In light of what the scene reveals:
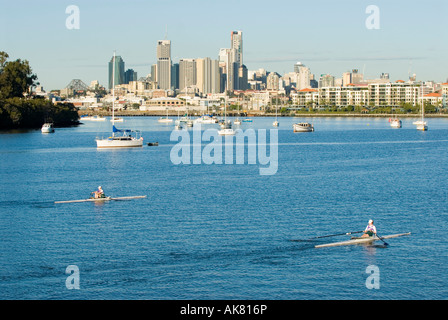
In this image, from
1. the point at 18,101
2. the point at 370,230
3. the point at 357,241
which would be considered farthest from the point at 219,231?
the point at 18,101

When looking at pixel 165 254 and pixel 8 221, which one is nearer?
pixel 165 254

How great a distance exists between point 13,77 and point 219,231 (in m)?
110

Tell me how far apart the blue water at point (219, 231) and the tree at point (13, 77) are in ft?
244

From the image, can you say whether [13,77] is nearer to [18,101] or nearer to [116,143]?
[18,101]

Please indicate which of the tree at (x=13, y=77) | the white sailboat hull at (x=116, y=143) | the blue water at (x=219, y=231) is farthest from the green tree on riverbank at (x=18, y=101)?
the blue water at (x=219, y=231)

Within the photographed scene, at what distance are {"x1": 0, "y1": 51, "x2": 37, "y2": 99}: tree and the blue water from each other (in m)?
74.2

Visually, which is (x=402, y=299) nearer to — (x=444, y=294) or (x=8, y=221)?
(x=444, y=294)

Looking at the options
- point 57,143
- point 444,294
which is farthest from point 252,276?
point 57,143

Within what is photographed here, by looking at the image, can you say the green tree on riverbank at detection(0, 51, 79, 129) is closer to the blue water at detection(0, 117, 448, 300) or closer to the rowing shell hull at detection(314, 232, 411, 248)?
the blue water at detection(0, 117, 448, 300)

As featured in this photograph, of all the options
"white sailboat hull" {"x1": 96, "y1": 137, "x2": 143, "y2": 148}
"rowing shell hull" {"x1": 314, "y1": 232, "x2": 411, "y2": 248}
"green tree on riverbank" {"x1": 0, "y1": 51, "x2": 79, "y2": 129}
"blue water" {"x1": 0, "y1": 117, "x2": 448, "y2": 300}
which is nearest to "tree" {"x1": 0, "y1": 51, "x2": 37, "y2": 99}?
"green tree on riverbank" {"x1": 0, "y1": 51, "x2": 79, "y2": 129}

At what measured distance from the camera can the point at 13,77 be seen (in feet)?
438

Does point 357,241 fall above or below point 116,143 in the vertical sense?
below

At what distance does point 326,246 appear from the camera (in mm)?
A: 30391

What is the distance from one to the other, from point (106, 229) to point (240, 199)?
1164cm
